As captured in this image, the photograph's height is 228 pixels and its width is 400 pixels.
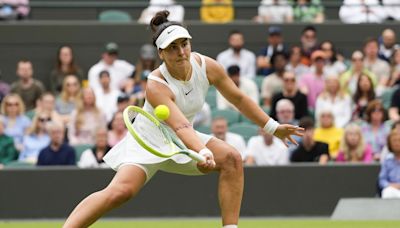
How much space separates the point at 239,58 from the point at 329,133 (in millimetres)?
2294

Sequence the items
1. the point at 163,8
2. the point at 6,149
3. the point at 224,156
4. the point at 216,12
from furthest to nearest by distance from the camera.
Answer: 1. the point at 216,12
2. the point at 163,8
3. the point at 6,149
4. the point at 224,156

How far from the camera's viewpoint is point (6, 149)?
43.1ft

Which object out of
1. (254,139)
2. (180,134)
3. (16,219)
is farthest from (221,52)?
(180,134)

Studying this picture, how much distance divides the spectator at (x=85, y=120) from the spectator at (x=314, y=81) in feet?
8.53

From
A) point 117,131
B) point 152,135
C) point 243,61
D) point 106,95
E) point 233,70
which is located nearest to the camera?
point 152,135

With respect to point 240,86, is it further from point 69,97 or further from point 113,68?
point 69,97

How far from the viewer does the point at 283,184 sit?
41.3 ft

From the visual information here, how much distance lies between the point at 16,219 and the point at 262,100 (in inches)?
143

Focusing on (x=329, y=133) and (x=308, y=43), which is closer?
(x=329, y=133)

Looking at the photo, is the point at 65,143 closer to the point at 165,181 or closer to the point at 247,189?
the point at 165,181

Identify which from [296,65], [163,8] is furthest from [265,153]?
[163,8]

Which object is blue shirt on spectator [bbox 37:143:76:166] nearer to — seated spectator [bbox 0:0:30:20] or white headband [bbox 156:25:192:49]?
seated spectator [bbox 0:0:30:20]

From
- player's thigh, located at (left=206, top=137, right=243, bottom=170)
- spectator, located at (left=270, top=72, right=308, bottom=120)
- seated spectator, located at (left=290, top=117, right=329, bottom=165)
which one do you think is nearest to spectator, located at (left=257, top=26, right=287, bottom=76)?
spectator, located at (left=270, top=72, right=308, bottom=120)

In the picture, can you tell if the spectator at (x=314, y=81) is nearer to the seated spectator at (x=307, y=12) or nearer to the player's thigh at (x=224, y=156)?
the seated spectator at (x=307, y=12)
